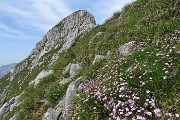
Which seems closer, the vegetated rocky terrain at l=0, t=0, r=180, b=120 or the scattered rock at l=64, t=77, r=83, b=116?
the vegetated rocky terrain at l=0, t=0, r=180, b=120

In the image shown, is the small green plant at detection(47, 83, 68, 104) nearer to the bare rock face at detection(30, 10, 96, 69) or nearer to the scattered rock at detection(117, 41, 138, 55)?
the scattered rock at detection(117, 41, 138, 55)

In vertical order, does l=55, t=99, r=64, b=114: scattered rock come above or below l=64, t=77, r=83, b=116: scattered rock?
below

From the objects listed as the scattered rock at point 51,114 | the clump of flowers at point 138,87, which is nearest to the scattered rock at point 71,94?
the scattered rock at point 51,114

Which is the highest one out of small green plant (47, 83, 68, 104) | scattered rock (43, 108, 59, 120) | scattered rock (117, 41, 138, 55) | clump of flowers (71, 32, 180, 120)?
scattered rock (117, 41, 138, 55)

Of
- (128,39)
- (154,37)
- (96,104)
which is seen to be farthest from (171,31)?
(96,104)

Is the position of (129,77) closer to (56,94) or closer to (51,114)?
(51,114)

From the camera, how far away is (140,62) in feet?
35.9

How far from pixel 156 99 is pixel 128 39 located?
7519mm

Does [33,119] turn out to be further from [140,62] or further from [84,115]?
[140,62]

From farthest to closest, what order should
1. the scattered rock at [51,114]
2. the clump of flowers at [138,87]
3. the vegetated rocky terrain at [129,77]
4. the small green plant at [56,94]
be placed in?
the small green plant at [56,94]
the scattered rock at [51,114]
the vegetated rocky terrain at [129,77]
the clump of flowers at [138,87]

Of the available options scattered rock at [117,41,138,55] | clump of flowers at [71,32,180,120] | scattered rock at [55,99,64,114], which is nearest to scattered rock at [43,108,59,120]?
scattered rock at [55,99,64,114]

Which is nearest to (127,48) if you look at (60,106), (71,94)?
(71,94)

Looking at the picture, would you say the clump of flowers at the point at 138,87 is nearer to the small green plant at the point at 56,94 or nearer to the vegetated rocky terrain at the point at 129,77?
the vegetated rocky terrain at the point at 129,77

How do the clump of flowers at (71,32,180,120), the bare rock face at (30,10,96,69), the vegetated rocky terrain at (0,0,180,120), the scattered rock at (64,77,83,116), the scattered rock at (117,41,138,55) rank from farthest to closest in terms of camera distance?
the bare rock face at (30,10,96,69) → the scattered rock at (117,41,138,55) → the scattered rock at (64,77,83,116) → the vegetated rocky terrain at (0,0,180,120) → the clump of flowers at (71,32,180,120)
